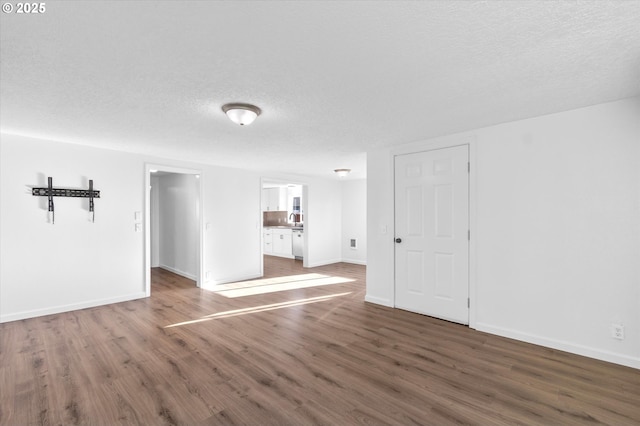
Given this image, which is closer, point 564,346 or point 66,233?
point 564,346

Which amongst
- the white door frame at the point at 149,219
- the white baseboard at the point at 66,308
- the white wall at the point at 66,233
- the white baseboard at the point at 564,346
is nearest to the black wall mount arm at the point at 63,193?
the white wall at the point at 66,233

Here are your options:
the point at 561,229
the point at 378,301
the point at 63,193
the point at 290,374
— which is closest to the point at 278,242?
the point at 378,301

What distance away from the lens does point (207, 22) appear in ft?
5.24

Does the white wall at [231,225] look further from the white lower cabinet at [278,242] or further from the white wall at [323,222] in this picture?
the white lower cabinet at [278,242]

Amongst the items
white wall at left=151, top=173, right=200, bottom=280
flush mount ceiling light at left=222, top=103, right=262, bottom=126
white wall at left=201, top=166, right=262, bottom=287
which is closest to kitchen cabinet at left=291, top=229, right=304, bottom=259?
white wall at left=201, top=166, right=262, bottom=287

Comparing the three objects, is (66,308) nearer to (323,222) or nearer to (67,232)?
(67,232)

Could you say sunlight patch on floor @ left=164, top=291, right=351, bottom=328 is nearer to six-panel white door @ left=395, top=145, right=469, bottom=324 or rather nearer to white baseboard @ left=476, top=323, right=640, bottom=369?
six-panel white door @ left=395, top=145, right=469, bottom=324

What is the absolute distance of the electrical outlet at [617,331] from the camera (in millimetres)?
2680

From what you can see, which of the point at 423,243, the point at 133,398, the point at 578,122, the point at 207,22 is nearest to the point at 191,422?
the point at 133,398

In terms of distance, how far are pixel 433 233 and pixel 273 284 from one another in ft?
11.0

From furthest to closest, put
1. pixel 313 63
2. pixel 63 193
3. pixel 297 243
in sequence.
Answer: pixel 297 243, pixel 63 193, pixel 313 63

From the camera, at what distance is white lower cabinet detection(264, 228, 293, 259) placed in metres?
9.57

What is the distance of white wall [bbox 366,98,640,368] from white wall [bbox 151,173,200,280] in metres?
4.83

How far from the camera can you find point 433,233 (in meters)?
3.97
